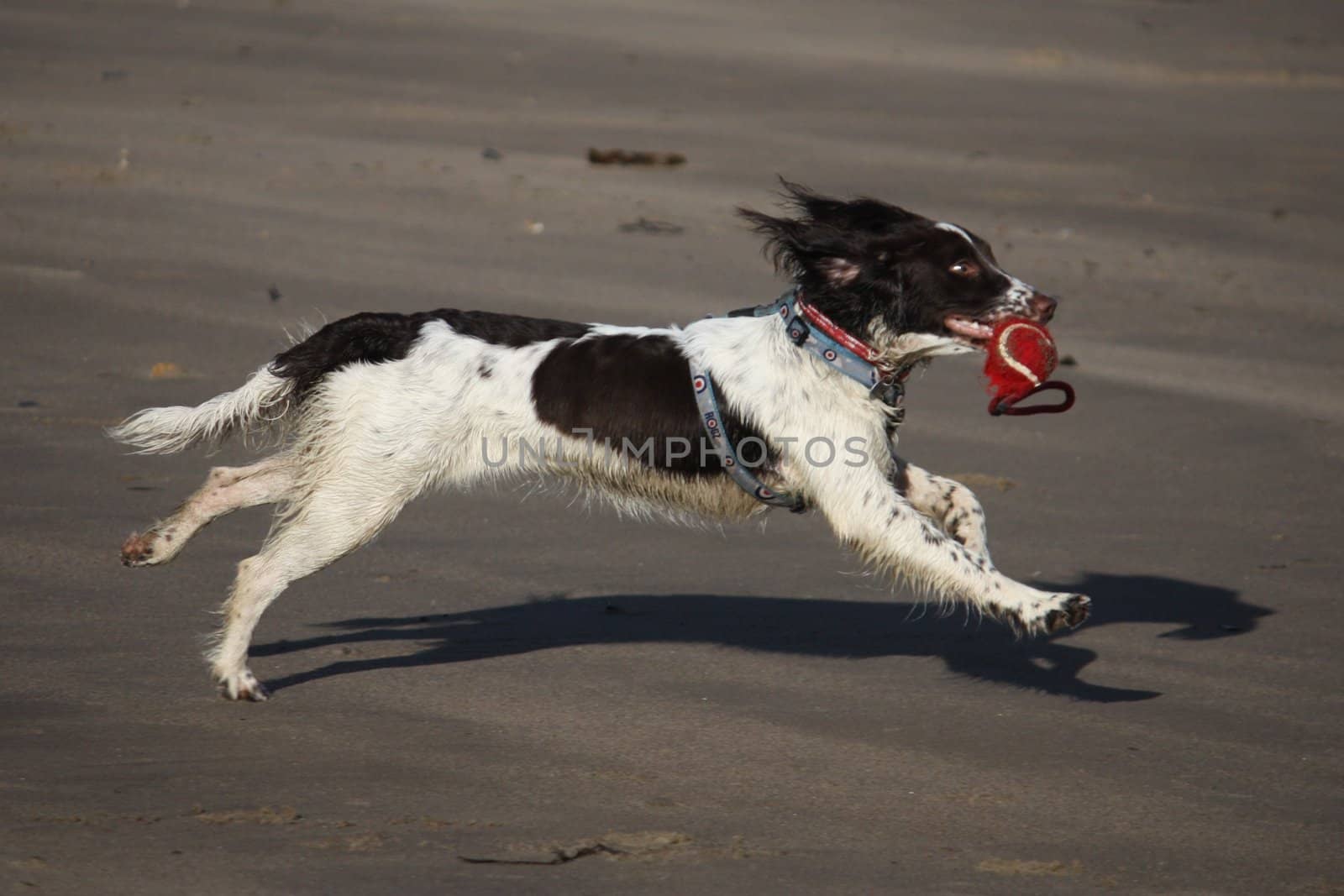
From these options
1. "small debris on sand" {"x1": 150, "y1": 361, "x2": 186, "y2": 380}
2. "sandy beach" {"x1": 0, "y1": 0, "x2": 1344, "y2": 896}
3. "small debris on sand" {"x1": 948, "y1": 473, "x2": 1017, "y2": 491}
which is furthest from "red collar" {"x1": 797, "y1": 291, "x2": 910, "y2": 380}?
"small debris on sand" {"x1": 150, "y1": 361, "x2": 186, "y2": 380}

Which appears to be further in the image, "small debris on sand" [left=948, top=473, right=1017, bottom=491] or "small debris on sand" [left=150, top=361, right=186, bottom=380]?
"small debris on sand" [left=150, top=361, right=186, bottom=380]

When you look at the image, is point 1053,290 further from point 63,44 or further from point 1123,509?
point 63,44

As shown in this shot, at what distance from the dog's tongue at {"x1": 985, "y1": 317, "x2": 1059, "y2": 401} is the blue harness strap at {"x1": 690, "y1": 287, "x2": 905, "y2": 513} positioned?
13.9 inches

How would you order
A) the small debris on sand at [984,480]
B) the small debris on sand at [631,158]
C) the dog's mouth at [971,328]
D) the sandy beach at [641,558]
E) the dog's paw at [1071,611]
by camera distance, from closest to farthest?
the sandy beach at [641,558]
the dog's paw at [1071,611]
the dog's mouth at [971,328]
the small debris on sand at [984,480]
the small debris on sand at [631,158]

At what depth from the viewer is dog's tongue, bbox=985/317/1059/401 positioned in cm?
528

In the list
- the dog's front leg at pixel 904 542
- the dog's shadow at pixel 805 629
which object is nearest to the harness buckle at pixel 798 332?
the dog's front leg at pixel 904 542

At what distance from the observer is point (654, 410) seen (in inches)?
219

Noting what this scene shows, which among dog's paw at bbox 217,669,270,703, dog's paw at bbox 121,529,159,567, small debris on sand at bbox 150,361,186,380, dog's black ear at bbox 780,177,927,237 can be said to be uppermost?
dog's black ear at bbox 780,177,927,237

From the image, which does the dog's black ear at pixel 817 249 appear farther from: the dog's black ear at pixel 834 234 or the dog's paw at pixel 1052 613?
the dog's paw at pixel 1052 613

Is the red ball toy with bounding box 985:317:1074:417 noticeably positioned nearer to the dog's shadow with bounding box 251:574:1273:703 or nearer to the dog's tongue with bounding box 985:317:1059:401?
the dog's tongue with bounding box 985:317:1059:401

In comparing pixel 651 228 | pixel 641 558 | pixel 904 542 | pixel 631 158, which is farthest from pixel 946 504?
pixel 631 158

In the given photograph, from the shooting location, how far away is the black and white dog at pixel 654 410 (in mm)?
5402

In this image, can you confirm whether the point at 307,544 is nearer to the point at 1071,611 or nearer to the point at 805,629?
the point at 805,629

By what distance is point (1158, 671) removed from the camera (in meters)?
5.88
